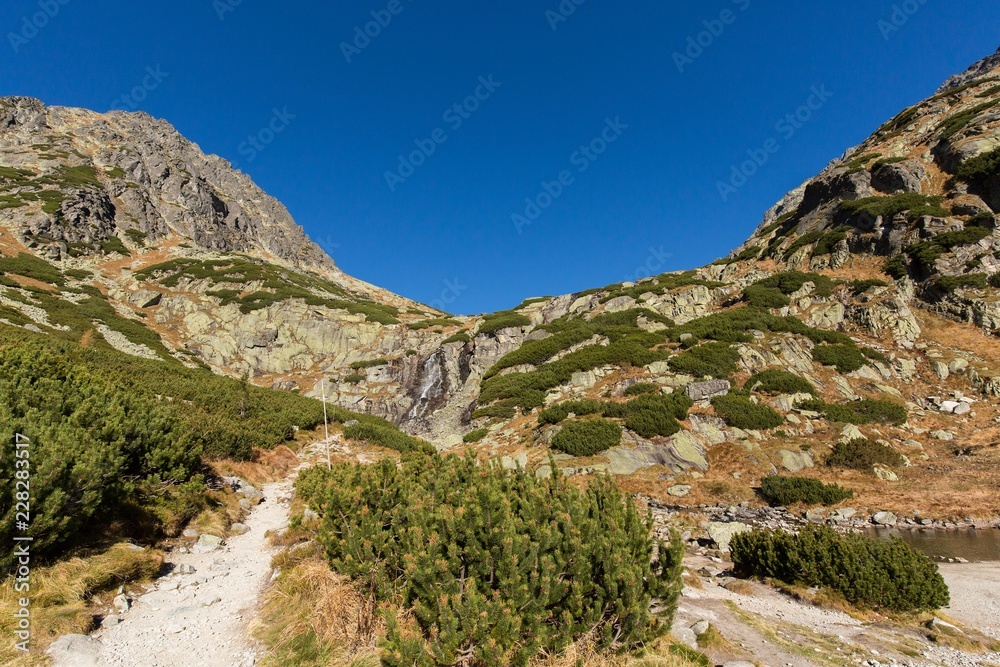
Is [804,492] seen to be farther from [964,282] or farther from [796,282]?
[796,282]

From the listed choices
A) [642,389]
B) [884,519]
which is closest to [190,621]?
[884,519]

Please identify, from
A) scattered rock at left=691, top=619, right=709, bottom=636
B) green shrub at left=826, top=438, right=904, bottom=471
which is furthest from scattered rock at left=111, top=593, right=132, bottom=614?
green shrub at left=826, top=438, right=904, bottom=471

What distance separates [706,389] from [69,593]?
22.4m

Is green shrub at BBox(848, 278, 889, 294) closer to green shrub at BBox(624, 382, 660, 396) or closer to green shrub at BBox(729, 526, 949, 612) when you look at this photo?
green shrub at BBox(624, 382, 660, 396)

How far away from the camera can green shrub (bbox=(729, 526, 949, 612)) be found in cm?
785

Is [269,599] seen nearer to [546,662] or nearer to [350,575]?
[350,575]

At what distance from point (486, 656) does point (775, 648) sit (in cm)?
481

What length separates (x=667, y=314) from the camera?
1425 inches

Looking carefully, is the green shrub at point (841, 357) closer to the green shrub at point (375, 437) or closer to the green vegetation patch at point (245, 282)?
the green shrub at point (375, 437)

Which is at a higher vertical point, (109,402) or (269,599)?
(109,402)

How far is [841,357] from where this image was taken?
2361 cm

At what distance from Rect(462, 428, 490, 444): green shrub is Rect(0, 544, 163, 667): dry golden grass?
1746 cm

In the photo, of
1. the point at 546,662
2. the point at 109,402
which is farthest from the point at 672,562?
the point at 109,402

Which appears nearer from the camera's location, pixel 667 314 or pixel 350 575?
pixel 350 575
